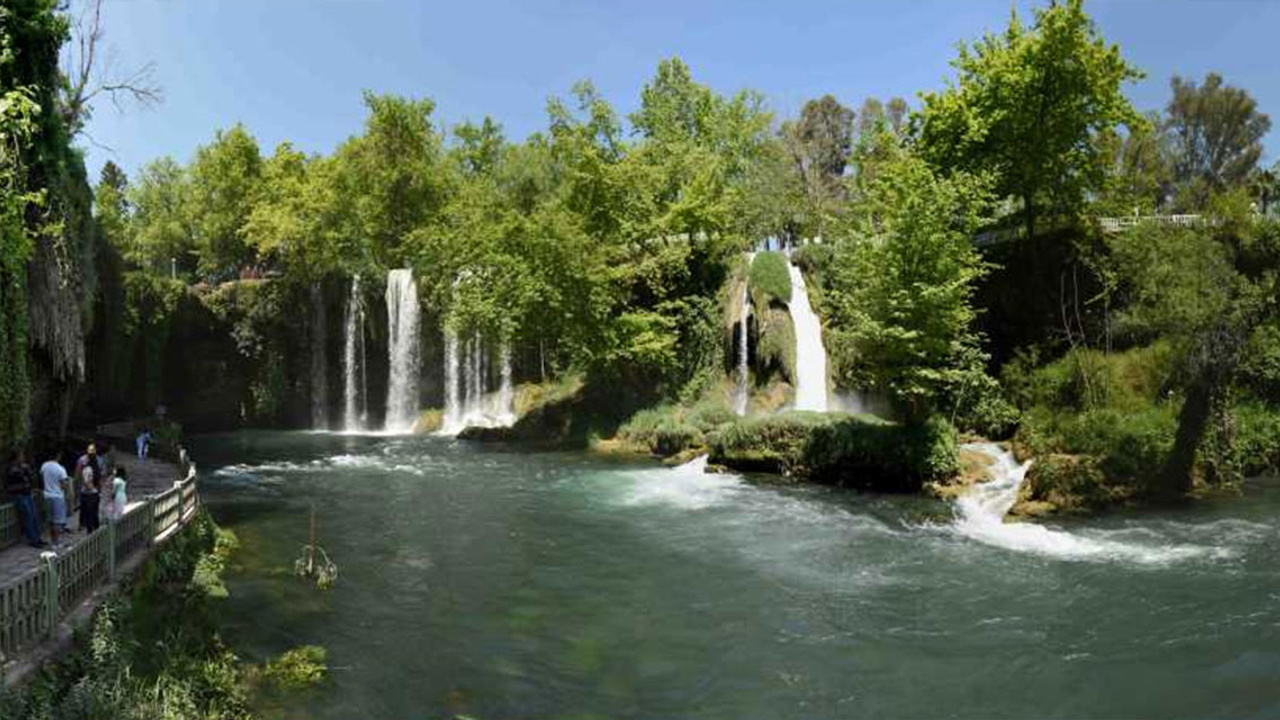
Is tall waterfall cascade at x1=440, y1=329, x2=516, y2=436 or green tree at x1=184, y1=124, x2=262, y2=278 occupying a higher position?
green tree at x1=184, y1=124, x2=262, y2=278

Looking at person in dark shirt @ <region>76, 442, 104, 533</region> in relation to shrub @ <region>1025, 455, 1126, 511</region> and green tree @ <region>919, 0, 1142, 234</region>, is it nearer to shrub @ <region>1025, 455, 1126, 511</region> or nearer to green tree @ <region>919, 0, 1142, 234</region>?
shrub @ <region>1025, 455, 1126, 511</region>

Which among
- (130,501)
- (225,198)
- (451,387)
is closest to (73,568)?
(130,501)

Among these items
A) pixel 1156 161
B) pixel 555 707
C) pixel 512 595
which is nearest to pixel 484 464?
pixel 512 595

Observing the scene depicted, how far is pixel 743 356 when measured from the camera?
38.1m

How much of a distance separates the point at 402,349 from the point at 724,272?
18181 mm

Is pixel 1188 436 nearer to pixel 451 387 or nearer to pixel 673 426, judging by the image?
pixel 673 426

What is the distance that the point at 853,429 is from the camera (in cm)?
2681

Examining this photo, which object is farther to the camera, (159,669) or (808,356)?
(808,356)

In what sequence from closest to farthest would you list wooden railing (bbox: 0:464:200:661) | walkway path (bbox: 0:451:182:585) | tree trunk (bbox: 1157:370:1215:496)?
1. wooden railing (bbox: 0:464:200:661)
2. walkway path (bbox: 0:451:182:585)
3. tree trunk (bbox: 1157:370:1215:496)

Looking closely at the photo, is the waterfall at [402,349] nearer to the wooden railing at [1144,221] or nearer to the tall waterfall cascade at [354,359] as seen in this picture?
the tall waterfall cascade at [354,359]

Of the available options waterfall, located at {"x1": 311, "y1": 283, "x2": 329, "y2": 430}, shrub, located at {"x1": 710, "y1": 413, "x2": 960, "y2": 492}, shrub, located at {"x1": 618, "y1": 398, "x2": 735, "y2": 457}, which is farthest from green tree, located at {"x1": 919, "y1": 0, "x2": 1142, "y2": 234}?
waterfall, located at {"x1": 311, "y1": 283, "x2": 329, "y2": 430}

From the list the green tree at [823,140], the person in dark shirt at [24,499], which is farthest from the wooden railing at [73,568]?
the green tree at [823,140]

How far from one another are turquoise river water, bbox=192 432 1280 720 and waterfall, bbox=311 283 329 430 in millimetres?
24312

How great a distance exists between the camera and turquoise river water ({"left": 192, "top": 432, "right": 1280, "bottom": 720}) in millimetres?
11516
